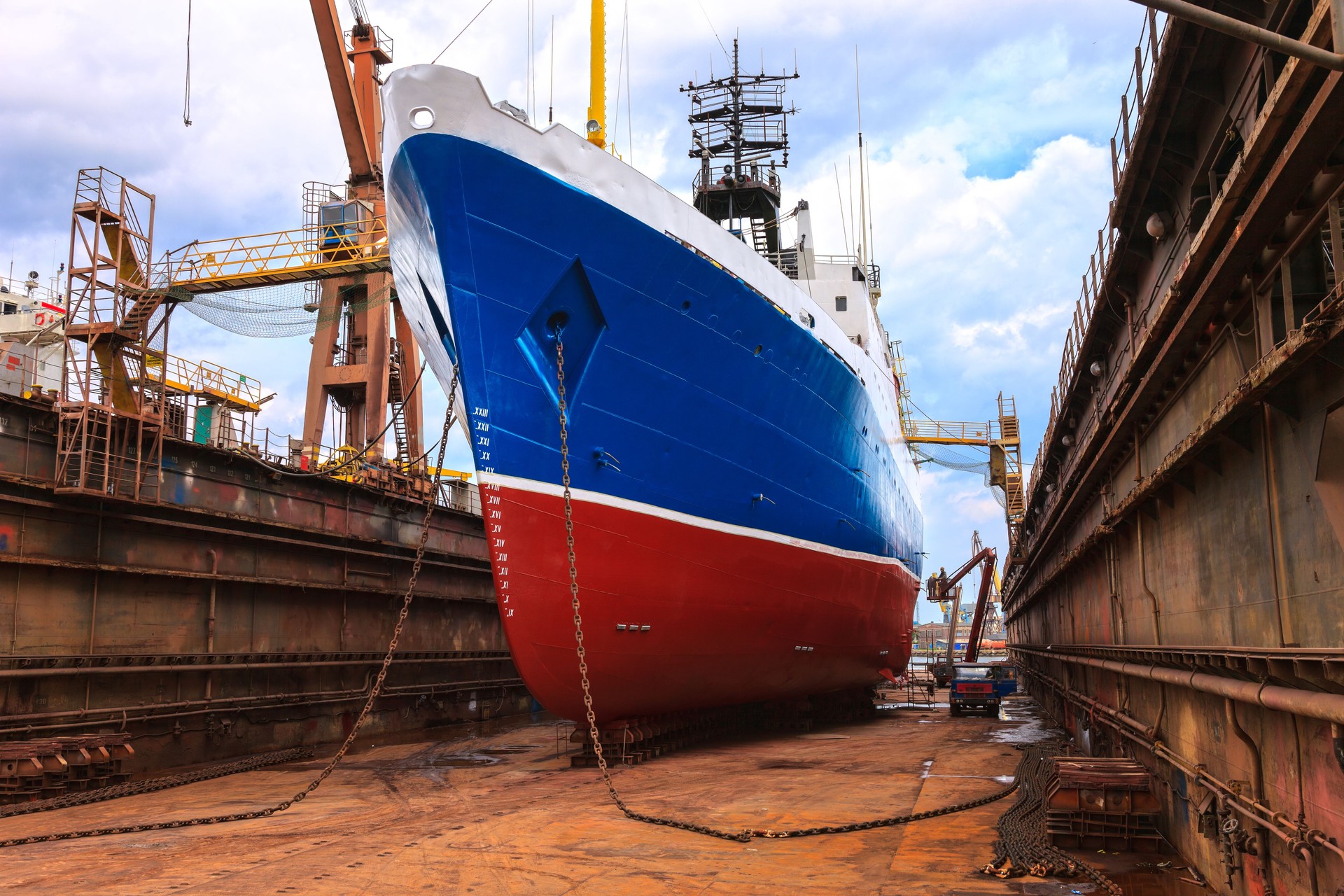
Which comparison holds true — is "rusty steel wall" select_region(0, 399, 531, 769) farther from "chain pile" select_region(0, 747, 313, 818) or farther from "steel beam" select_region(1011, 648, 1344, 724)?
"steel beam" select_region(1011, 648, 1344, 724)

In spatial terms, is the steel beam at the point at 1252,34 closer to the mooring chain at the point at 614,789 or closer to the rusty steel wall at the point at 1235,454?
the rusty steel wall at the point at 1235,454

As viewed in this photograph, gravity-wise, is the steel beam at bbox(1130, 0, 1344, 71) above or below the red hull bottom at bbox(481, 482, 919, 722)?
above

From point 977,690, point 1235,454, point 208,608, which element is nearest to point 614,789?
point 1235,454

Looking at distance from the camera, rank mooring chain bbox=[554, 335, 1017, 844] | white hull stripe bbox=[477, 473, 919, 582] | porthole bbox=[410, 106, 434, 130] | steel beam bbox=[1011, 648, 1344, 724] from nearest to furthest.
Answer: steel beam bbox=[1011, 648, 1344, 724] → mooring chain bbox=[554, 335, 1017, 844] → porthole bbox=[410, 106, 434, 130] → white hull stripe bbox=[477, 473, 919, 582]

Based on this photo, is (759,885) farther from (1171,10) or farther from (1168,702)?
(1171,10)

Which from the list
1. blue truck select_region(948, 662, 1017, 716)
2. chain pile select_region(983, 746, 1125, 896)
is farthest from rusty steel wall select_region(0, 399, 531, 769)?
blue truck select_region(948, 662, 1017, 716)

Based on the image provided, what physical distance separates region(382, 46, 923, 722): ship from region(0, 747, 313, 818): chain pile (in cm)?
493

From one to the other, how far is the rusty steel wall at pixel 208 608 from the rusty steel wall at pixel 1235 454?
493 inches

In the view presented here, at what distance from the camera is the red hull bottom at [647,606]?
36.9 feet

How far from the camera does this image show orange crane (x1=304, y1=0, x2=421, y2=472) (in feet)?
72.3

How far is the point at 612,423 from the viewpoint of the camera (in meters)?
11.8

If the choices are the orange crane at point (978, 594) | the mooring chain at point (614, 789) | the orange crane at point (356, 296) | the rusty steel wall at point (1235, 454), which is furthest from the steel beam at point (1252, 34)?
the orange crane at point (978, 594)

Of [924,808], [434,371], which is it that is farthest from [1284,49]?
[434,371]

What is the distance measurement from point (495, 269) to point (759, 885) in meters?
7.35
